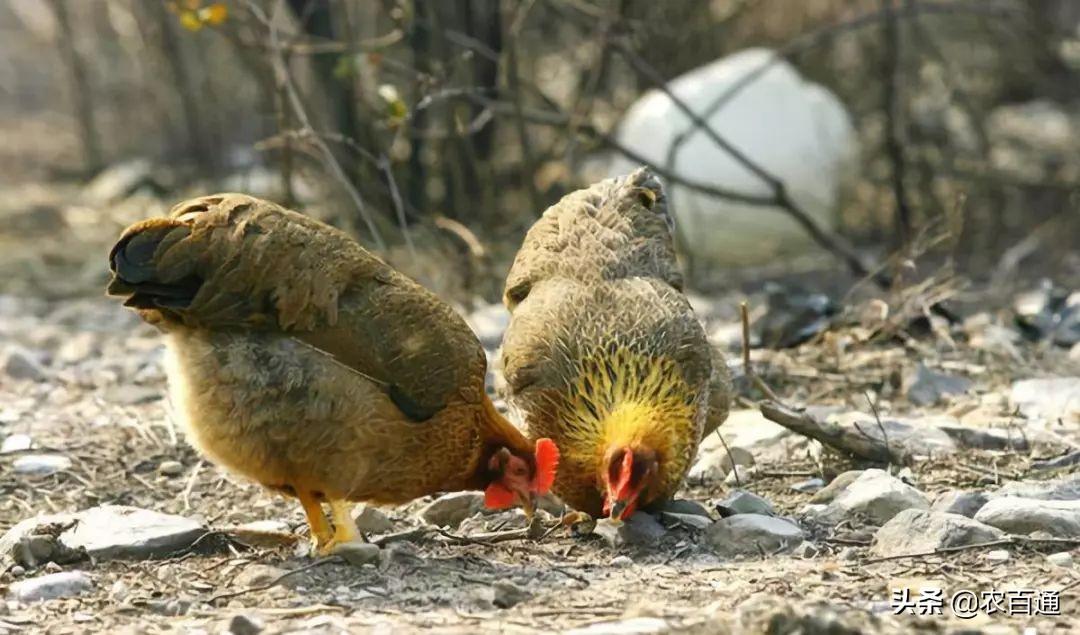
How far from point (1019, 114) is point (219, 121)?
6.01 m

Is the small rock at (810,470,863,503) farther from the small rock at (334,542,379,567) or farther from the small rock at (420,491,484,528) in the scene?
the small rock at (334,542,379,567)

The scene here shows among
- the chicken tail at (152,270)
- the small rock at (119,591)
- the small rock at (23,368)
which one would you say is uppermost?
the chicken tail at (152,270)

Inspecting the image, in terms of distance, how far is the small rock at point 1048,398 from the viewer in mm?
5789

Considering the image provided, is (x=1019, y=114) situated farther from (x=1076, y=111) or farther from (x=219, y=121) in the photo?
(x=219, y=121)

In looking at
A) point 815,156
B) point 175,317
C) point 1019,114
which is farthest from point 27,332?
point 1019,114

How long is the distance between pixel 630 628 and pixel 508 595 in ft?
1.57

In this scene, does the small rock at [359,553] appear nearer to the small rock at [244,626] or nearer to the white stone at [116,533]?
the white stone at [116,533]

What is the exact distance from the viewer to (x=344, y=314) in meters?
4.44

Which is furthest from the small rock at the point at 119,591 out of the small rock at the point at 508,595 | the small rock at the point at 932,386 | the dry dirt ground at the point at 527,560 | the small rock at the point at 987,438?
the small rock at the point at 932,386

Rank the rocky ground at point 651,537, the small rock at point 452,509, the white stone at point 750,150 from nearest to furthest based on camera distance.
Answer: the rocky ground at point 651,537 < the small rock at point 452,509 < the white stone at point 750,150

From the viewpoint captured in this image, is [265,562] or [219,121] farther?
[219,121]

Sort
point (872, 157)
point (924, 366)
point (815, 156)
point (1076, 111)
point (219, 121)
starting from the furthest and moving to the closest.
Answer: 1. point (219, 121)
2. point (1076, 111)
3. point (872, 157)
4. point (815, 156)
5. point (924, 366)

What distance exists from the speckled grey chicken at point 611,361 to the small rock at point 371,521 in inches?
22.4

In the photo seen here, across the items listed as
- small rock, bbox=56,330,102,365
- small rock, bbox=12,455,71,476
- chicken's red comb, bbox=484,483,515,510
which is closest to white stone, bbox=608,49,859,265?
small rock, bbox=56,330,102,365
